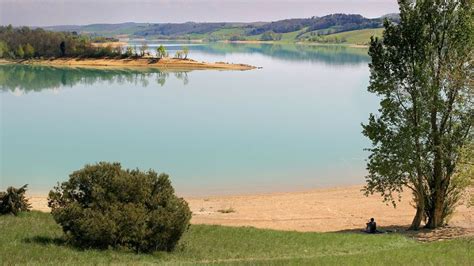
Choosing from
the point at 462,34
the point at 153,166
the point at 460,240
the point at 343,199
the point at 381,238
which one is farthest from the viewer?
the point at 153,166

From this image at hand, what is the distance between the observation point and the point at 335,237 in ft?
61.6

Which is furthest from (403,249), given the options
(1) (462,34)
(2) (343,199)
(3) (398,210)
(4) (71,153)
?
(4) (71,153)

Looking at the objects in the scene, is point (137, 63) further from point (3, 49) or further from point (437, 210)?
point (437, 210)

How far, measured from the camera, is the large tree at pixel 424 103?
67.9ft

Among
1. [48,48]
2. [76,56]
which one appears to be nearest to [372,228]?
[76,56]

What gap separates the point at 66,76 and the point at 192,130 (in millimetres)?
69656

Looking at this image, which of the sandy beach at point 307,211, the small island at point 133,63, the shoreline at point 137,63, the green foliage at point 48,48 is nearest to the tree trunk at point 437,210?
the sandy beach at point 307,211

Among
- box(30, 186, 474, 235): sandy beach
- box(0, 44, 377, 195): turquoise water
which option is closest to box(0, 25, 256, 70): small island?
box(0, 44, 377, 195): turquoise water

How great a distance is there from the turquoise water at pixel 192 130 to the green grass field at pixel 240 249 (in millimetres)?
16151

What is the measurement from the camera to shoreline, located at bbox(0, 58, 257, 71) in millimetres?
136125

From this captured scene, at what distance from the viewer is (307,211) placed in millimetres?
27953

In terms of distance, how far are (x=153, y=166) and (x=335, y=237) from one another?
22.9m

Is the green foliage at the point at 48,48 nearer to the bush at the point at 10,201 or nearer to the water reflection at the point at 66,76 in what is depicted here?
the water reflection at the point at 66,76

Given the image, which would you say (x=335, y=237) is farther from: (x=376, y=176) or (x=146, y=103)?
(x=146, y=103)
